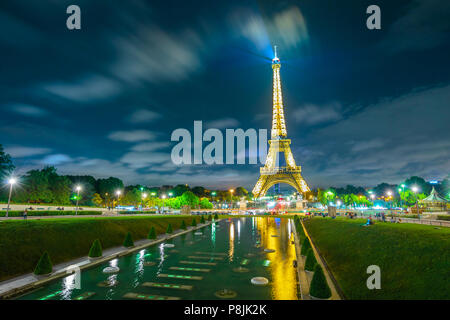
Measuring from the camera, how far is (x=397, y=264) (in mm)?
14312

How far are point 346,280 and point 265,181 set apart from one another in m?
77.4

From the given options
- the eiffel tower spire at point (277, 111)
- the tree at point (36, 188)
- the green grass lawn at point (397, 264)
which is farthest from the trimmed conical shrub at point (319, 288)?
the eiffel tower spire at point (277, 111)

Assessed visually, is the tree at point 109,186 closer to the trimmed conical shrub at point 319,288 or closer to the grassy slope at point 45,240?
the grassy slope at point 45,240

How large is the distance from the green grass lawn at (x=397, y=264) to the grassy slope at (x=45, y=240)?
21696 mm

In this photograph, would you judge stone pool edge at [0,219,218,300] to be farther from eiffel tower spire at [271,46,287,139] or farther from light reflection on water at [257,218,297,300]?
eiffel tower spire at [271,46,287,139]

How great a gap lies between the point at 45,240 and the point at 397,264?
26.9m

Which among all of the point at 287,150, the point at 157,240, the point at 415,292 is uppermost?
the point at 287,150

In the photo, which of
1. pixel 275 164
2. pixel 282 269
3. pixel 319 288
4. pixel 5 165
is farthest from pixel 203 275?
pixel 275 164

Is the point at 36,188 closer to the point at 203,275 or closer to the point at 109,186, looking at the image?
the point at 109,186

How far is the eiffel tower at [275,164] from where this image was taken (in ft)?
298
